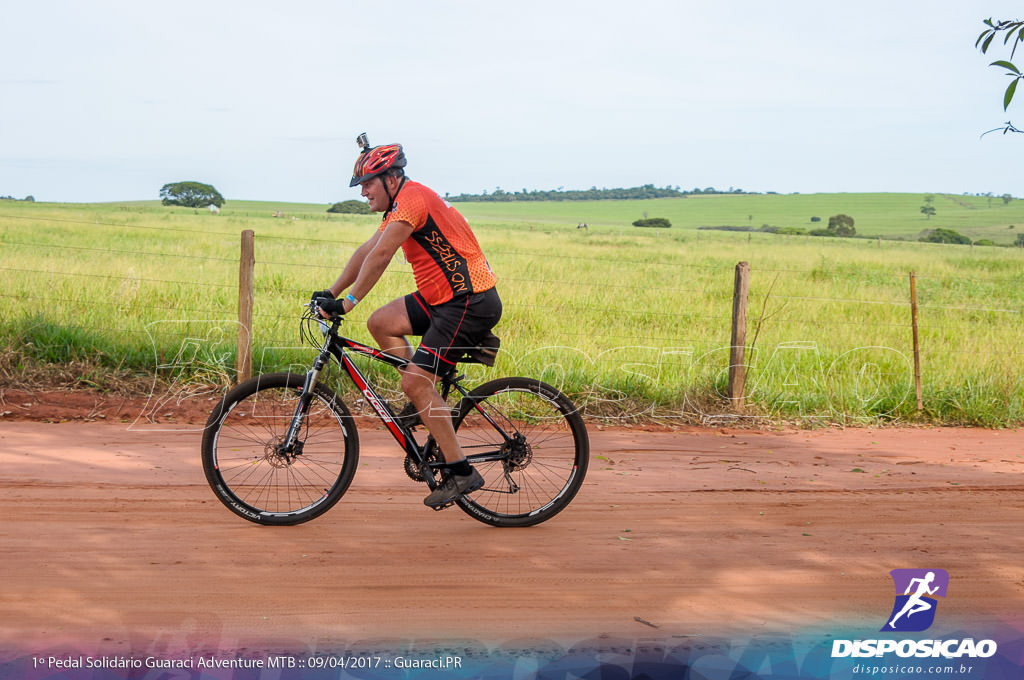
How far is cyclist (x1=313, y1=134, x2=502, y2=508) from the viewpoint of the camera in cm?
491

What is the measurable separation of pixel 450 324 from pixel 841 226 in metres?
75.0

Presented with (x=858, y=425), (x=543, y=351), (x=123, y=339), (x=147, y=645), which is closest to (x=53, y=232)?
(x=123, y=339)

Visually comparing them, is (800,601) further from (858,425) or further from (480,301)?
(858,425)

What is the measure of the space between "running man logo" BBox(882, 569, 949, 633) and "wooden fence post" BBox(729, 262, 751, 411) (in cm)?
454

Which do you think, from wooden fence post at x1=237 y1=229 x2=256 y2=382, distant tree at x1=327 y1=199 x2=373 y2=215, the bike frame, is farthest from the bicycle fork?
distant tree at x1=327 y1=199 x2=373 y2=215

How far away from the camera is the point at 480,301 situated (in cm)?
510

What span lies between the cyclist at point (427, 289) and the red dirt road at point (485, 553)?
0.70 metres

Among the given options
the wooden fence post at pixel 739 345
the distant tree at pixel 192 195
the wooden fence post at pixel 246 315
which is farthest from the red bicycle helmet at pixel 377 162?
the distant tree at pixel 192 195

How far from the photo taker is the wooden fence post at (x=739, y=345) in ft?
30.7

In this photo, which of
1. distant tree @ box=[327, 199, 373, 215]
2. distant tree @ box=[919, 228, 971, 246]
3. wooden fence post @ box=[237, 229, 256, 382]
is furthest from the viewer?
distant tree @ box=[919, 228, 971, 246]

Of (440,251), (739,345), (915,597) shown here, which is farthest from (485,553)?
(739,345)

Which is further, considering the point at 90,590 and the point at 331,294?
the point at 331,294

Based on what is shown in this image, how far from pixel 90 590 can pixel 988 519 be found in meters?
5.41

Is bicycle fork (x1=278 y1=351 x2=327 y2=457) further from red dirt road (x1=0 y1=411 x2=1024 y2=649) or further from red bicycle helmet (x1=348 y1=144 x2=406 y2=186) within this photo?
red bicycle helmet (x1=348 y1=144 x2=406 y2=186)
